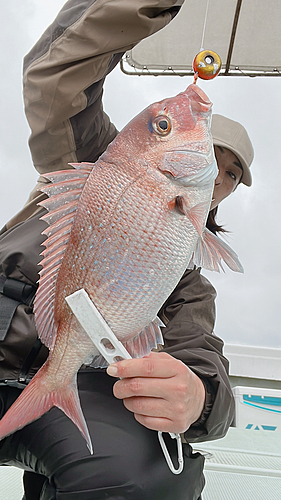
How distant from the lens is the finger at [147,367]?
66 centimetres

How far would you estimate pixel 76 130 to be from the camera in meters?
1.19

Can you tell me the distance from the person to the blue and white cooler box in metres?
2.69

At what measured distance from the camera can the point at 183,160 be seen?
70cm

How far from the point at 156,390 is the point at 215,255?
0.28m

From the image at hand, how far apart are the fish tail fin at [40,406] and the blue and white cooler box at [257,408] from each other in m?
3.27

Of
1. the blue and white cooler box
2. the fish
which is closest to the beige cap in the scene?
the fish

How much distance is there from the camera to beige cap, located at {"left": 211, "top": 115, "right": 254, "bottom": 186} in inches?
69.1

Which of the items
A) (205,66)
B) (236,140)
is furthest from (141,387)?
(236,140)

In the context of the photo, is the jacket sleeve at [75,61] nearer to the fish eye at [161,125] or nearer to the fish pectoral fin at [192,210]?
the fish eye at [161,125]

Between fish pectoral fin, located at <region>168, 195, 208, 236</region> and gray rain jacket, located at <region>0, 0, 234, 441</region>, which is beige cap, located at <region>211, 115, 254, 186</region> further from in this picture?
fish pectoral fin, located at <region>168, 195, 208, 236</region>

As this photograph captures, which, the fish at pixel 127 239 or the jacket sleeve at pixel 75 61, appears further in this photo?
the jacket sleeve at pixel 75 61

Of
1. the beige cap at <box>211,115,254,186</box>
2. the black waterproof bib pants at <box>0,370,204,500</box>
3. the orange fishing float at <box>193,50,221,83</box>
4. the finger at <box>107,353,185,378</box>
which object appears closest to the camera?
the finger at <box>107,353,185,378</box>

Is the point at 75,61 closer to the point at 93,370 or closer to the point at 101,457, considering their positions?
the point at 93,370

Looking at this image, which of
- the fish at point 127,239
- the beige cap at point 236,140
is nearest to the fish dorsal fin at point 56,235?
the fish at point 127,239
